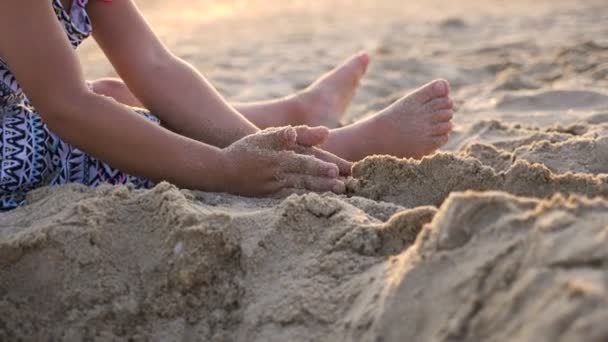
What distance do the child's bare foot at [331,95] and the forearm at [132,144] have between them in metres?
0.87

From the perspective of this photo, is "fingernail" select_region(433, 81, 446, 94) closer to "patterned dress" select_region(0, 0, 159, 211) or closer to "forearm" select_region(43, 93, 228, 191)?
"forearm" select_region(43, 93, 228, 191)

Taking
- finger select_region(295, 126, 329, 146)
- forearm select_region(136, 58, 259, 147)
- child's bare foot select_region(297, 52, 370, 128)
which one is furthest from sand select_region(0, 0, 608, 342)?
child's bare foot select_region(297, 52, 370, 128)

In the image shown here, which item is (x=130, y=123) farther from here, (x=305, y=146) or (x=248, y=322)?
(x=248, y=322)

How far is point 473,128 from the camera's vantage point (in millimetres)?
2623

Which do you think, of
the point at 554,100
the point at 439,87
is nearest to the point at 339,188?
the point at 439,87

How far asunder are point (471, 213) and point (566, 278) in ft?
0.65

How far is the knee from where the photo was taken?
7.30ft

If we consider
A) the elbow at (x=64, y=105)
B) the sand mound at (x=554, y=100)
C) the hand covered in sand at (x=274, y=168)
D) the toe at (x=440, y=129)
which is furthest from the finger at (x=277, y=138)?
the sand mound at (x=554, y=100)

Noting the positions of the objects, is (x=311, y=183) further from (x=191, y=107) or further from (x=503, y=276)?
(x=503, y=276)

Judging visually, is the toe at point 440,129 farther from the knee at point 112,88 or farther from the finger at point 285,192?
the knee at point 112,88

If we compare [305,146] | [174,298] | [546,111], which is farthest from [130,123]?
[546,111]

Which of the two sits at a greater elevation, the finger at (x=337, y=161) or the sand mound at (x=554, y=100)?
the finger at (x=337, y=161)

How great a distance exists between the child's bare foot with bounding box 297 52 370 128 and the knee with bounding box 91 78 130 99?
23.6 inches

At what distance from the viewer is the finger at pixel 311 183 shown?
5.78 feet
